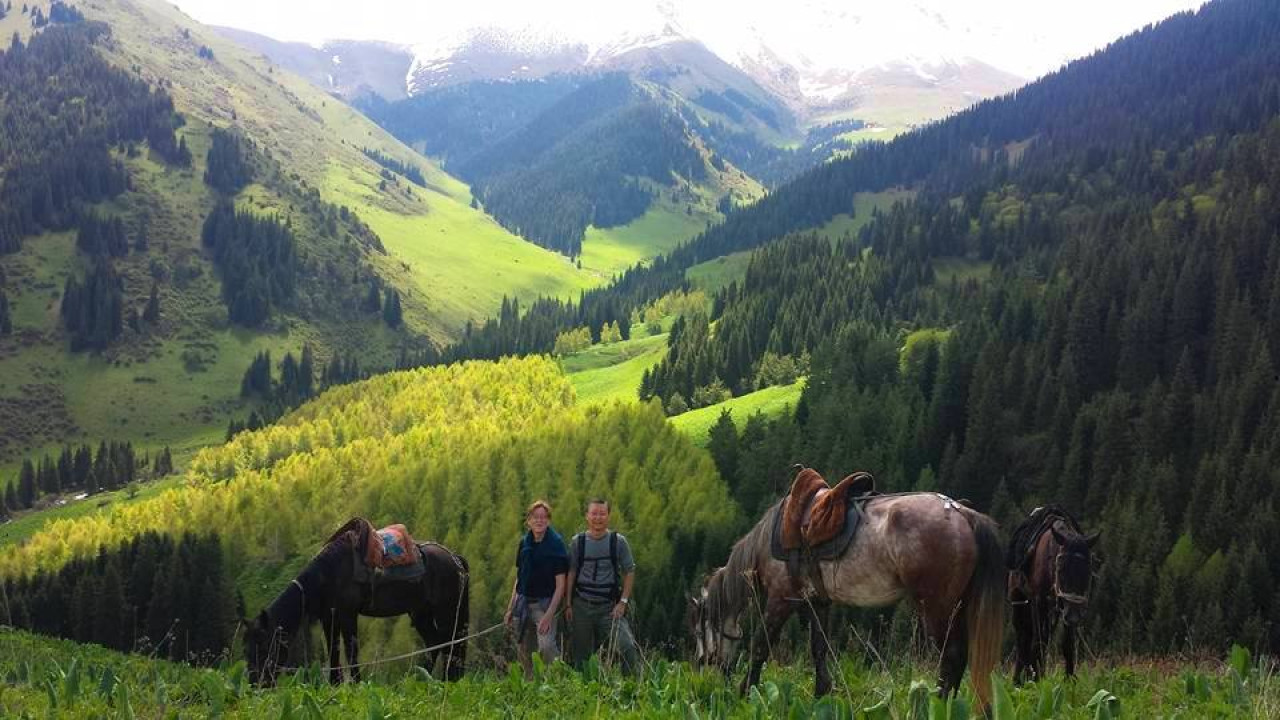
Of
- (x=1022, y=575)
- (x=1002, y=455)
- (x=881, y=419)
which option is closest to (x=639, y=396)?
(x=881, y=419)

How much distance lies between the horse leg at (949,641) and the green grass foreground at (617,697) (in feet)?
2.28

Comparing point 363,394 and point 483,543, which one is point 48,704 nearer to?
point 483,543

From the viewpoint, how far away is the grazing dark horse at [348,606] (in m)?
19.4

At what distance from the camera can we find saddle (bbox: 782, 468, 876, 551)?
48.8 ft

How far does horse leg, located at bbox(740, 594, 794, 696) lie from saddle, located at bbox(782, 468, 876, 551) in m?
1.05

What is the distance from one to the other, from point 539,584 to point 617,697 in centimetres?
701

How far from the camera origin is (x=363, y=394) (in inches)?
7062

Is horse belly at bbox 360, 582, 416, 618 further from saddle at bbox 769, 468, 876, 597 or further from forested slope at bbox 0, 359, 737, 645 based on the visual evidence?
forested slope at bbox 0, 359, 737, 645

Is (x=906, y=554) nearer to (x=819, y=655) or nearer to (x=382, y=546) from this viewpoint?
(x=819, y=655)

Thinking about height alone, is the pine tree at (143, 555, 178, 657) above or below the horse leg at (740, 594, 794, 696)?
below

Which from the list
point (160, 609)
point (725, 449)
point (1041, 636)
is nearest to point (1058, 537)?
point (1041, 636)

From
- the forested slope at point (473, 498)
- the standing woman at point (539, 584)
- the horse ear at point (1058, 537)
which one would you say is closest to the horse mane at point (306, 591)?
the standing woman at point (539, 584)

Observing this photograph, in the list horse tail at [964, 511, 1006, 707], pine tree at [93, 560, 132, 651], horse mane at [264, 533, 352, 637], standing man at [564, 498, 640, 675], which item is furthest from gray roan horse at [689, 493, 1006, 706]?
pine tree at [93, 560, 132, 651]

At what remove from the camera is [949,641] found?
13.4m
